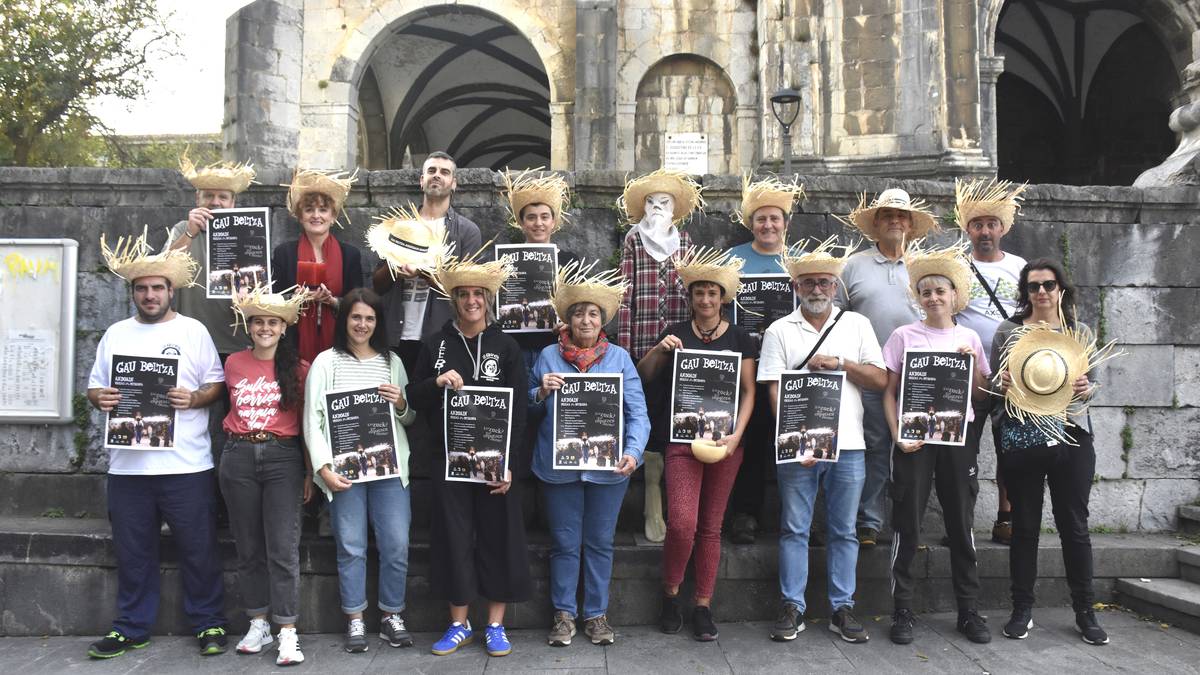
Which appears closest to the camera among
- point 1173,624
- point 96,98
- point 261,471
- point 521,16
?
point 261,471

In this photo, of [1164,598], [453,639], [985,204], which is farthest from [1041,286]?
[453,639]

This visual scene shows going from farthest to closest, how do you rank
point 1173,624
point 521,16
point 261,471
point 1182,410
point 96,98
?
point 96,98 → point 521,16 → point 1182,410 → point 1173,624 → point 261,471

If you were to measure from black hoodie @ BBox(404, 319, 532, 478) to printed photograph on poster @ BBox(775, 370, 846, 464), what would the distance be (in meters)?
1.50

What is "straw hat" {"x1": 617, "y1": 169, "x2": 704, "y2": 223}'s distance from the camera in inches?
208

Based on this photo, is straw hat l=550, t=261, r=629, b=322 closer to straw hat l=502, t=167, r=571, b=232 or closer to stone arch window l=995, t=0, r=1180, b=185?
straw hat l=502, t=167, r=571, b=232

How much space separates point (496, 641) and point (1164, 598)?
416cm

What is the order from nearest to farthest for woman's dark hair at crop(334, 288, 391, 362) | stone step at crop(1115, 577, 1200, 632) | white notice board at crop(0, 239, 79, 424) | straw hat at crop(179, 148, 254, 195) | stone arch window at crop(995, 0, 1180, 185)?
1. woman's dark hair at crop(334, 288, 391, 362)
2. stone step at crop(1115, 577, 1200, 632)
3. straw hat at crop(179, 148, 254, 195)
4. white notice board at crop(0, 239, 79, 424)
5. stone arch window at crop(995, 0, 1180, 185)

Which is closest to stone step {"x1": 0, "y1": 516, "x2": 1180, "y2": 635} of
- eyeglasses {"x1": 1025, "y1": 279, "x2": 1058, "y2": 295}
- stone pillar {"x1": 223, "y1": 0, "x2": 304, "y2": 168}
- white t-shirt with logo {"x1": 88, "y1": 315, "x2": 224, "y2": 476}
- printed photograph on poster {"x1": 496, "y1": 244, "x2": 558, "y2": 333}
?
white t-shirt with logo {"x1": 88, "y1": 315, "x2": 224, "y2": 476}

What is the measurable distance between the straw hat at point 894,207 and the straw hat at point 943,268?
385mm

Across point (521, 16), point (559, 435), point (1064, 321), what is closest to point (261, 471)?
point (559, 435)

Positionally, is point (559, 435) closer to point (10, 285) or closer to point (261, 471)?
point (261, 471)

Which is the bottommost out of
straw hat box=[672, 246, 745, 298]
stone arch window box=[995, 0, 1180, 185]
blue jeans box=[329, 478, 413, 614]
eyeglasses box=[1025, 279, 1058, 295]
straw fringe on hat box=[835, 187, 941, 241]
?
blue jeans box=[329, 478, 413, 614]

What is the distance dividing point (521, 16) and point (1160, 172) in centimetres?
1094

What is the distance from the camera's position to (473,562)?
4750mm
